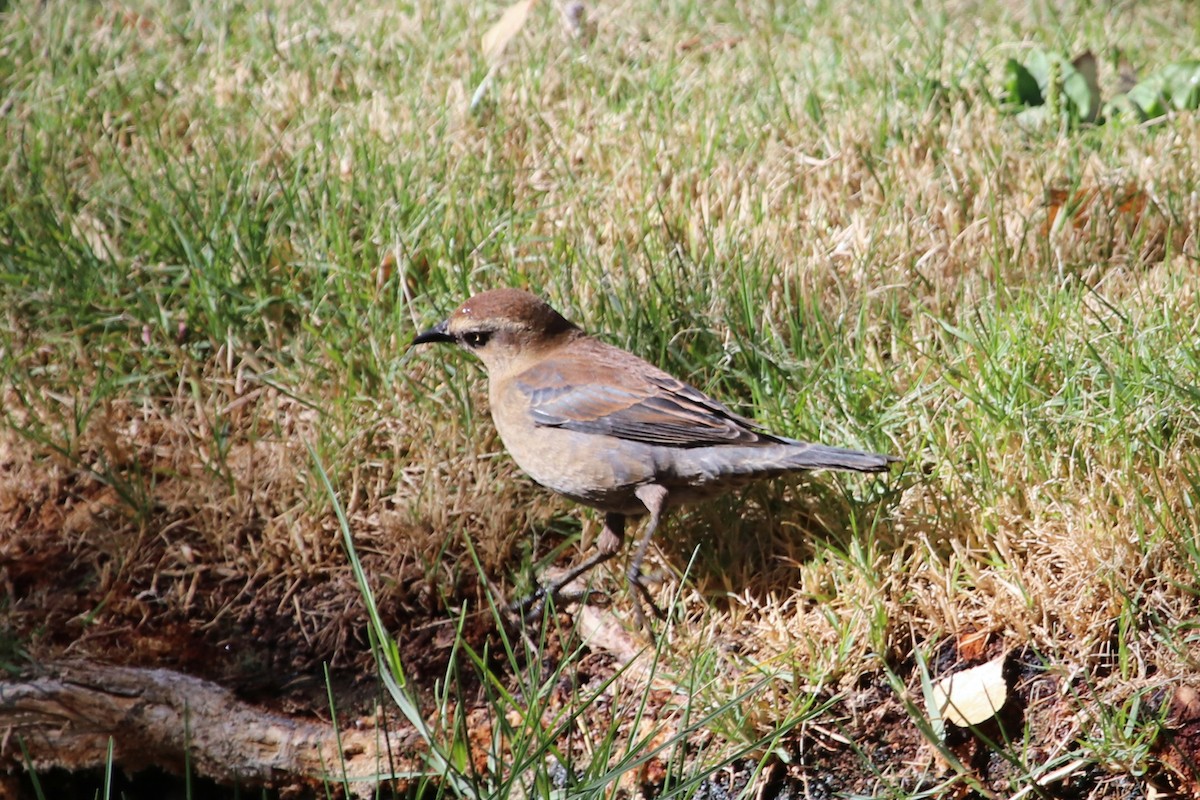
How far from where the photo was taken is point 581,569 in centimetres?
401

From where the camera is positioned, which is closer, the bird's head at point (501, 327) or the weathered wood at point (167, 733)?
the weathered wood at point (167, 733)

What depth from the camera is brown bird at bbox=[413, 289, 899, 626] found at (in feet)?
12.5

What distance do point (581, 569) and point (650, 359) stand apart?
89 centimetres

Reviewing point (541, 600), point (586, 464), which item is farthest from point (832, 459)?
point (541, 600)

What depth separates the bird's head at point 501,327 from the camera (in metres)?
4.22

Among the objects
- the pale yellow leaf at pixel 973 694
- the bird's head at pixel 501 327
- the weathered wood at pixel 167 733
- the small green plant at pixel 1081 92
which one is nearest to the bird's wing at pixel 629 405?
the bird's head at pixel 501 327

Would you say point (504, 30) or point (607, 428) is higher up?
point (504, 30)

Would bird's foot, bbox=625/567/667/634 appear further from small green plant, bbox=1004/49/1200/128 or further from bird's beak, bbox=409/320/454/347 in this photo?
small green plant, bbox=1004/49/1200/128

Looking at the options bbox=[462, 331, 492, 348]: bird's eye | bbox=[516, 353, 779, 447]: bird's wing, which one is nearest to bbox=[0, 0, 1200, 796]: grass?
bbox=[462, 331, 492, 348]: bird's eye

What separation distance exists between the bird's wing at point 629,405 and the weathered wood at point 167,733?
43.2 inches

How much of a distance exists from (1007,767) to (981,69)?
348 centimetres

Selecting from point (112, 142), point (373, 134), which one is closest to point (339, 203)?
point (373, 134)

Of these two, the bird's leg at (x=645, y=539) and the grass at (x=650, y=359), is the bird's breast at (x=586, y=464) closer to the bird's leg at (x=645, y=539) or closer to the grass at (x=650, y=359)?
the bird's leg at (x=645, y=539)

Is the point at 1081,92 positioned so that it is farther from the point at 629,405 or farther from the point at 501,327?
the point at 501,327
